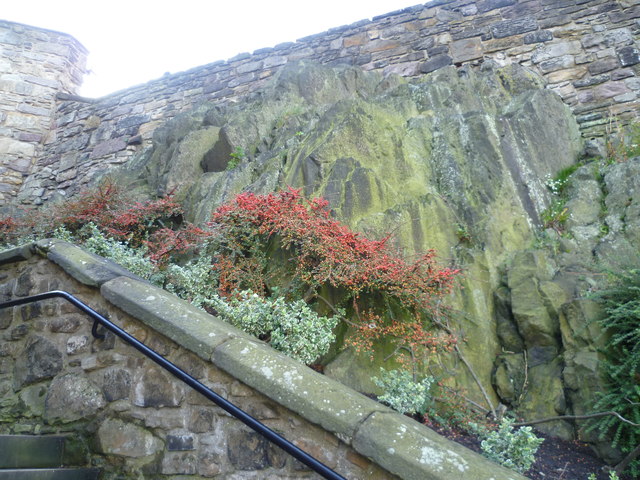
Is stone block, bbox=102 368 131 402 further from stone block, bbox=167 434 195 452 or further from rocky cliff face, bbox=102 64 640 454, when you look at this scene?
rocky cliff face, bbox=102 64 640 454

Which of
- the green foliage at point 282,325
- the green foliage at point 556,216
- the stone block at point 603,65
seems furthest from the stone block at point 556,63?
the green foliage at point 282,325

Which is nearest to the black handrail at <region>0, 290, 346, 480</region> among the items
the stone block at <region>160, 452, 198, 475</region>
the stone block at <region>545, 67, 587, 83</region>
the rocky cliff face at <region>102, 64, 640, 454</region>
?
the stone block at <region>160, 452, 198, 475</region>

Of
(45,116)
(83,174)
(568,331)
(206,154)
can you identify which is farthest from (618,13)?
(45,116)

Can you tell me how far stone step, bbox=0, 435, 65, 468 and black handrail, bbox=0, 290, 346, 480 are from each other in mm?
632

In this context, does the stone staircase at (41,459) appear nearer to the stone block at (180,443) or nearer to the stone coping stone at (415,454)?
the stone block at (180,443)

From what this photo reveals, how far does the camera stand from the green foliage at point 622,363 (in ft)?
9.31

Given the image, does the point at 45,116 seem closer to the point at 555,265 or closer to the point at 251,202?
the point at 251,202

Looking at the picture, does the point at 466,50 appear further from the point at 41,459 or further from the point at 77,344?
the point at 41,459

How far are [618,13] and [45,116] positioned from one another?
1204 cm

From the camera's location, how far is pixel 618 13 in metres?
7.45

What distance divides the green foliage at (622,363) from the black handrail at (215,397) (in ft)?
7.09

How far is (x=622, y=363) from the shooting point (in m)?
3.09

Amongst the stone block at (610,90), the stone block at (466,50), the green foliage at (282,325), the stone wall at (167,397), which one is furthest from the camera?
the stone block at (466,50)

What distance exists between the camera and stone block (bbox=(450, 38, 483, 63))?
26.6ft
